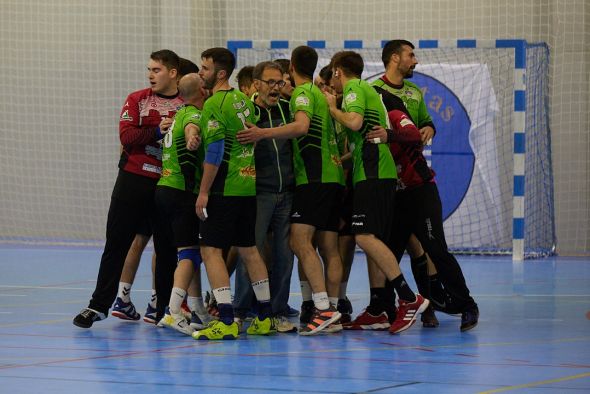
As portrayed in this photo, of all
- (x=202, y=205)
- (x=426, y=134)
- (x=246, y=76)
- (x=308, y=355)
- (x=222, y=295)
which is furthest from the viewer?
(x=246, y=76)

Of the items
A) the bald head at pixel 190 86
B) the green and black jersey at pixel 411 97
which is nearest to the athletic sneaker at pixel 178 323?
the bald head at pixel 190 86

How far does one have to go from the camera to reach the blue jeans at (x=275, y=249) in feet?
24.3

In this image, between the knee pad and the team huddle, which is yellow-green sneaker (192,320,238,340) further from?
the knee pad

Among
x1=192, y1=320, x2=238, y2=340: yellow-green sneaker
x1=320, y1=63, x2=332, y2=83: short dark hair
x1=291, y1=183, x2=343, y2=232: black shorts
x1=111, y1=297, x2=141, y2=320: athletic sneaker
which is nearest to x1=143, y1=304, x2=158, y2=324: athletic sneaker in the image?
x1=111, y1=297, x2=141, y2=320: athletic sneaker

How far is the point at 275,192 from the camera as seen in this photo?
7.42 meters

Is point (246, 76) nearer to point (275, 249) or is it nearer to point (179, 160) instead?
point (179, 160)

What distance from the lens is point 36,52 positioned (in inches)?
675

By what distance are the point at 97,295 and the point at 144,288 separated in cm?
289

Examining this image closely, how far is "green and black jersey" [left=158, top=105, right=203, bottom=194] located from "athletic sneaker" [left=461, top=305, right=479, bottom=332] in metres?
2.06

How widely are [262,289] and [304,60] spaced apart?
1.62 m

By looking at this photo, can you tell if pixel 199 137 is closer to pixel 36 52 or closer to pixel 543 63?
pixel 543 63

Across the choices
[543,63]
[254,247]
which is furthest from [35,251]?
[254,247]

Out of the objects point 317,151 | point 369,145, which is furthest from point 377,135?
point 317,151

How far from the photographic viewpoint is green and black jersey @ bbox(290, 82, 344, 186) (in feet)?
24.3
